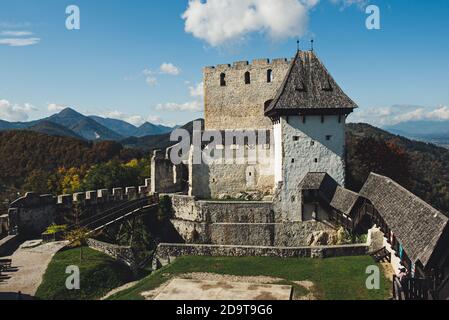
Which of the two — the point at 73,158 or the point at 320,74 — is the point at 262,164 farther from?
the point at 73,158

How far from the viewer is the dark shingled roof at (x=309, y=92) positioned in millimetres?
23641

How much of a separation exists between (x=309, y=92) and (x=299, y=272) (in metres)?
11.1

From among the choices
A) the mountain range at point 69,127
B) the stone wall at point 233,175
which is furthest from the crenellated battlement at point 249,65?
the mountain range at point 69,127

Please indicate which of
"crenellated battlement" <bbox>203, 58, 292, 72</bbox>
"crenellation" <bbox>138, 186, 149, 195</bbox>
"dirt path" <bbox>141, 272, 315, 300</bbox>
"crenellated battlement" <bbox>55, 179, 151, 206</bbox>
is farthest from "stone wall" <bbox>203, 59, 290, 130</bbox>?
"dirt path" <bbox>141, 272, 315, 300</bbox>

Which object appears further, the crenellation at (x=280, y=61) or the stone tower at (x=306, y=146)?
the crenellation at (x=280, y=61)

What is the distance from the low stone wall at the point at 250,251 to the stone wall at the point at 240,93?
1315 centimetres

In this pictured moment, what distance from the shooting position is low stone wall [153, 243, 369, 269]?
1886cm

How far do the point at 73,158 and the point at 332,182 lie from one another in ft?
146

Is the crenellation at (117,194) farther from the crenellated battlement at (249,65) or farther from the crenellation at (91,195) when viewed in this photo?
the crenellated battlement at (249,65)

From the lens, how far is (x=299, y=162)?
23938 mm

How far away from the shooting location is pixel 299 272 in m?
16.8

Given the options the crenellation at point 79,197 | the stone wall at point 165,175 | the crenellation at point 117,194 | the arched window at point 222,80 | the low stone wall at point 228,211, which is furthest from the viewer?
the arched window at point 222,80

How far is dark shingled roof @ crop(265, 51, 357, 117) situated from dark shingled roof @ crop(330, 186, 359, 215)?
4468 mm
